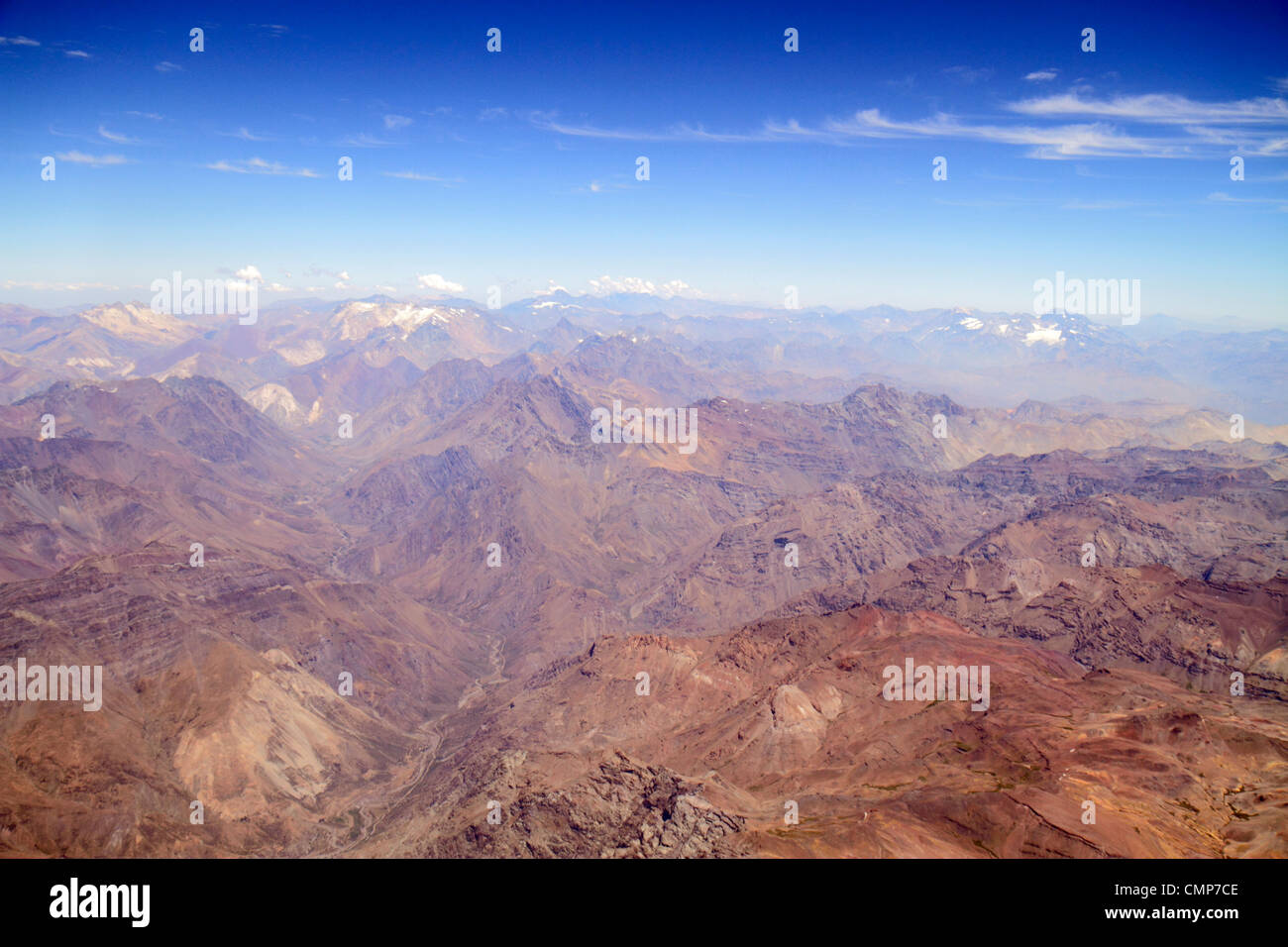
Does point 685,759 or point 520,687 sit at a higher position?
point 685,759

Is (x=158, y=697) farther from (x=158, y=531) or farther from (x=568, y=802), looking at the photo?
(x=158, y=531)

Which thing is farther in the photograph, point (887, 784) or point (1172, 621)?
point (1172, 621)

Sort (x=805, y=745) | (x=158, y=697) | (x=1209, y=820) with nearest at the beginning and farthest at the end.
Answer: (x=1209, y=820) → (x=805, y=745) → (x=158, y=697)

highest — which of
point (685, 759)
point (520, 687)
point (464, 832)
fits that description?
point (464, 832)
